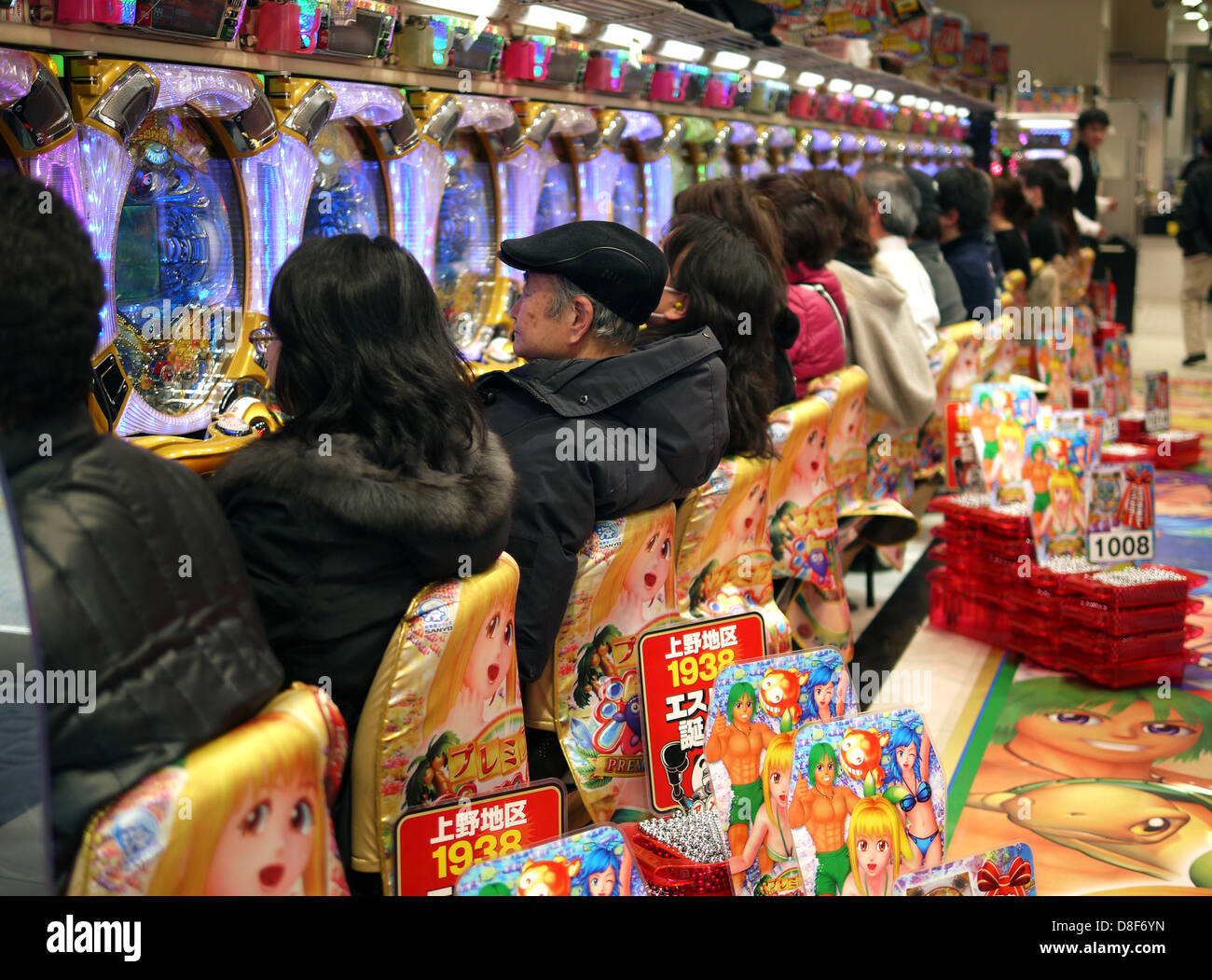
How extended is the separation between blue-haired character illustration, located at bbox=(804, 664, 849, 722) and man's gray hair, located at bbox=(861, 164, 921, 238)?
3.10 meters

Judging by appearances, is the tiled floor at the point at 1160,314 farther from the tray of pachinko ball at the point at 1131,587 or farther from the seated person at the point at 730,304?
the seated person at the point at 730,304

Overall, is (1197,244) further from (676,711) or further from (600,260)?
(676,711)

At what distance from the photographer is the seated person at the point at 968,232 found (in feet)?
19.5

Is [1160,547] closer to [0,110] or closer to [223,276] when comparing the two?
[223,276]

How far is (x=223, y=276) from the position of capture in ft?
9.43

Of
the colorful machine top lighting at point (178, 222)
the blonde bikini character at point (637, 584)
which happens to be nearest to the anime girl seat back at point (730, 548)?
the blonde bikini character at point (637, 584)

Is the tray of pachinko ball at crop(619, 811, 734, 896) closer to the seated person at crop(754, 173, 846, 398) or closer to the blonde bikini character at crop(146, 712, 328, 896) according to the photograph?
the blonde bikini character at crop(146, 712, 328, 896)

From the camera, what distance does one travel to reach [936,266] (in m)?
5.49

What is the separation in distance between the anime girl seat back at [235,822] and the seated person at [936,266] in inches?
179

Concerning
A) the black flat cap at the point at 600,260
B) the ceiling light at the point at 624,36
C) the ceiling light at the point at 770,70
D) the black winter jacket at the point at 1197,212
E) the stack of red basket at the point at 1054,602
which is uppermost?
the ceiling light at the point at 770,70

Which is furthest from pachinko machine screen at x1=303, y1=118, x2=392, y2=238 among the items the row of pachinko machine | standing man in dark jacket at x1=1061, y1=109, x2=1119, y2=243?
standing man in dark jacket at x1=1061, y1=109, x2=1119, y2=243
